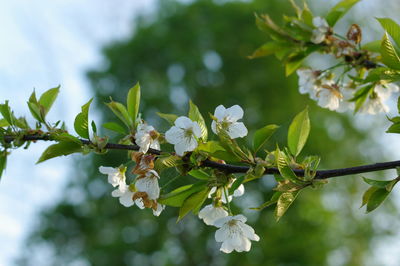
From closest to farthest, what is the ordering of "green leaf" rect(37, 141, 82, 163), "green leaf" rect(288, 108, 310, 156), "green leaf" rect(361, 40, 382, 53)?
"green leaf" rect(37, 141, 82, 163), "green leaf" rect(288, 108, 310, 156), "green leaf" rect(361, 40, 382, 53)

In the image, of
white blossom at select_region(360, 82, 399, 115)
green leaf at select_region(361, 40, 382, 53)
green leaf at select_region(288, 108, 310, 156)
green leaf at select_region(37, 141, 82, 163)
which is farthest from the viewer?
white blossom at select_region(360, 82, 399, 115)

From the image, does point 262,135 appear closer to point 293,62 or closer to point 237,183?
point 237,183

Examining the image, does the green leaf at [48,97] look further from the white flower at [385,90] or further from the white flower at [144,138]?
the white flower at [385,90]

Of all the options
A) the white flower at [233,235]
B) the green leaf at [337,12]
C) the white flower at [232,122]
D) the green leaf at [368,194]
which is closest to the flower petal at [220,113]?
the white flower at [232,122]

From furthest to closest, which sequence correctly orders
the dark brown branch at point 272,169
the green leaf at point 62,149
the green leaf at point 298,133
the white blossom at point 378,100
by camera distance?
1. the white blossom at point 378,100
2. the green leaf at point 298,133
3. the green leaf at point 62,149
4. the dark brown branch at point 272,169

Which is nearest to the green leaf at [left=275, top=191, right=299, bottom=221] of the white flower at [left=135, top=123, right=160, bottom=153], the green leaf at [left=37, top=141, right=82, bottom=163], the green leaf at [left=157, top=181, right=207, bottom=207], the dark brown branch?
the dark brown branch

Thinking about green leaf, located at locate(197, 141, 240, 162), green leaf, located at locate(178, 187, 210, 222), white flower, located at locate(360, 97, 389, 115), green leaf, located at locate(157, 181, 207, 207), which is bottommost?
white flower, located at locate(360, 97, 389, 115)

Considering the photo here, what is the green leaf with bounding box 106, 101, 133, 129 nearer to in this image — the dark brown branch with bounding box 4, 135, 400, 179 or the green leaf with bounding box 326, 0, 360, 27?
the dark brown branch with bounding box 4, 135, 400, 179
